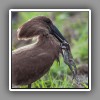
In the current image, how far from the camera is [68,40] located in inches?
261

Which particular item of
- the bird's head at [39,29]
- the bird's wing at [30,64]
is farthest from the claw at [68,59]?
the bird's wing at [30,64]

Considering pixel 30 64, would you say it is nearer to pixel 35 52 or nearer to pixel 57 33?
pixel 35 52

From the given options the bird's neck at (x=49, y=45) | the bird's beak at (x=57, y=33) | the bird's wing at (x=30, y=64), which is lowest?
the bird's wing at (x=30, y=64)

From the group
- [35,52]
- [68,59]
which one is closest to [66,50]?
[68,59]

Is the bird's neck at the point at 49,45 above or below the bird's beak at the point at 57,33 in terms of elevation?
below

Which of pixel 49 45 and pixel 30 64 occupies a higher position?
pixel 49 45

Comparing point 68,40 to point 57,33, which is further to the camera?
point 68,40

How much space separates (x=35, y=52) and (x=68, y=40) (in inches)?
10.5

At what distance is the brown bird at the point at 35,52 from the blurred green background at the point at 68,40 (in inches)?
1.5

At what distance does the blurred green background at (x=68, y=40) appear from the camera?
652 centimetres

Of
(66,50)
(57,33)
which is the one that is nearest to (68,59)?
(66,50)

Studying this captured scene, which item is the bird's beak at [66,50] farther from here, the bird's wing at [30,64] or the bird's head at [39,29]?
the bird's wing at [30,64]
